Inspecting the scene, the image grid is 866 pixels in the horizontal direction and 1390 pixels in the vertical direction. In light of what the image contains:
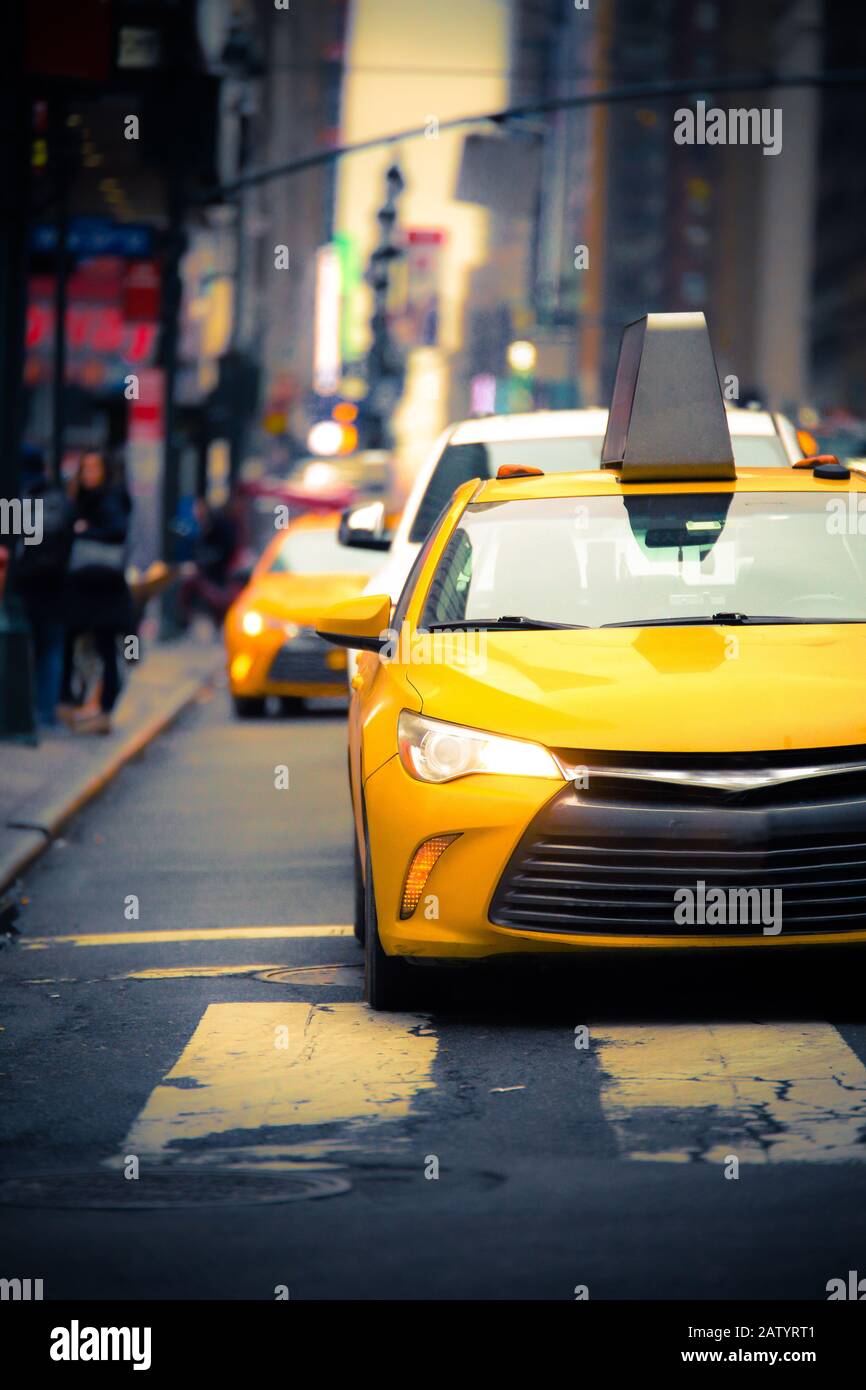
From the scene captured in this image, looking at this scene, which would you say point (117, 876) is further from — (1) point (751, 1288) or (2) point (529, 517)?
(1) point (751, 1288)

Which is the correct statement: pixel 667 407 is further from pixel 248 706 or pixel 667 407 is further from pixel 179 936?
pixel 248 706

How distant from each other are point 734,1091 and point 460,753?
1.37 m

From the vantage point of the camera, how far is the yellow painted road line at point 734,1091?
19.2 feet

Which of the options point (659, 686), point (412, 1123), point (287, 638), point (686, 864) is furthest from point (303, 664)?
point (412, 1123)

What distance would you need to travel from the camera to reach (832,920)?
23.1 ft

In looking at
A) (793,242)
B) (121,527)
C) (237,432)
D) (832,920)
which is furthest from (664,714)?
(793,242)

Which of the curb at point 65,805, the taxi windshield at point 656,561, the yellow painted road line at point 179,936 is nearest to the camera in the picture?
the taxi windshield at point 656,561

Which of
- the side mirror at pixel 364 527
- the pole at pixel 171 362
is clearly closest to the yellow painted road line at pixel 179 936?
the side mirror at pixel 364 527

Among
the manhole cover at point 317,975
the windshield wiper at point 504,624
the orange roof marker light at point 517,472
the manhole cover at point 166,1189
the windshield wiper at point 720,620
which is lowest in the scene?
the manhole cover at point 317,975

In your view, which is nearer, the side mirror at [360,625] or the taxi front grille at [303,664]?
the side mirror at [360,625]

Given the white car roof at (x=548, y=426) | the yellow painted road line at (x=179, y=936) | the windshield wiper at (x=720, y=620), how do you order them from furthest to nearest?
the white car roof at (x=548, y=426), the yellow painted road line at (x=179, y=936), the windshield wiper at (x=720, y=620)

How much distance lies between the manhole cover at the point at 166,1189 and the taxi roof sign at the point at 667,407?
3.76m

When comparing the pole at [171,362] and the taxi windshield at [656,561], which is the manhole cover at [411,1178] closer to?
the taxi windshield at [656,561]
